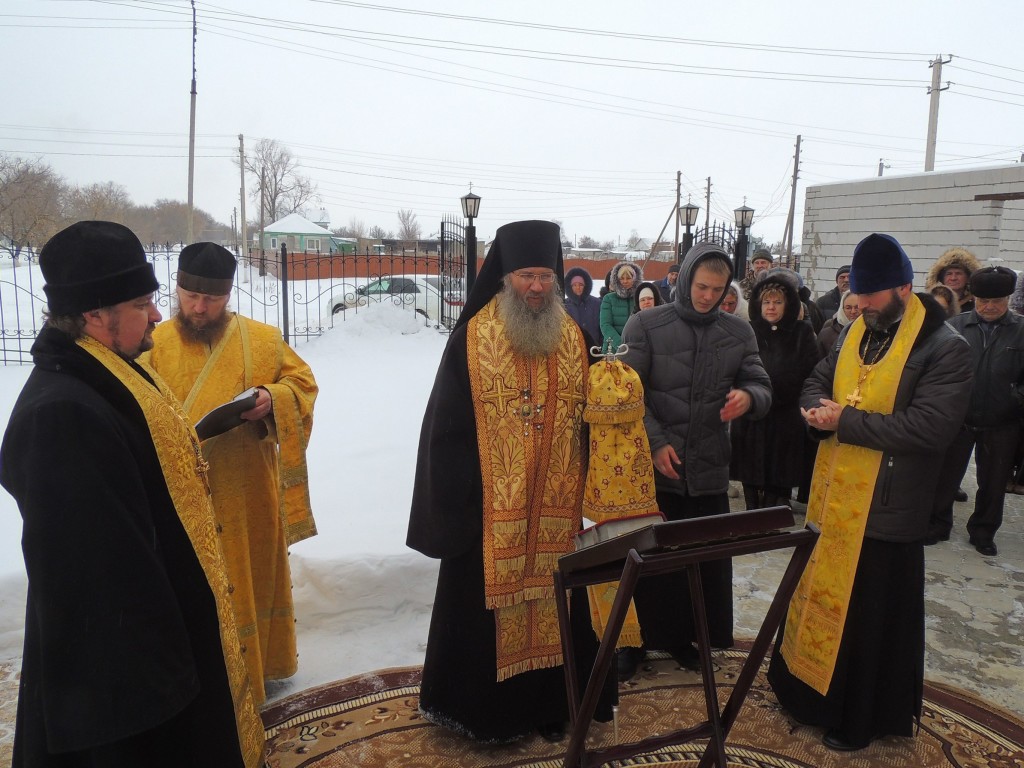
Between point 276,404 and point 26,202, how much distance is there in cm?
2653

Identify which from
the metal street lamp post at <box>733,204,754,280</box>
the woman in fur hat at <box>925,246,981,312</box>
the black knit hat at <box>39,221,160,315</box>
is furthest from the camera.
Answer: the metal street lamp post at <box>733,204,754,280</box>

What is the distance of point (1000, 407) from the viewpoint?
4902mm

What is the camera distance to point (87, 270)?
5.58 ft

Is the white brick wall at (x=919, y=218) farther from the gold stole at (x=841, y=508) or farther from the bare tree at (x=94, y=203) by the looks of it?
the bare tree at (x=94, y=203)

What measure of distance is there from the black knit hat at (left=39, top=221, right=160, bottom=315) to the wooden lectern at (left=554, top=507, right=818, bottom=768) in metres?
1.30

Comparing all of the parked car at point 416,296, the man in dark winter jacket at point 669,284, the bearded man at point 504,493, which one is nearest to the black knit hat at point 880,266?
the bearded man at point 504,493

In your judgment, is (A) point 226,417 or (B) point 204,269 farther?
(B) point 204,269

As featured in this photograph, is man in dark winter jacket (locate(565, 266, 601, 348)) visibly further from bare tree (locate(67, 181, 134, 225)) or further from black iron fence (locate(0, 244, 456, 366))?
bare tree (locate(67, 181, 134, 225))

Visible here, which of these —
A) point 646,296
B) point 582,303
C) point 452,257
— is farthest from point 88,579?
point 452,257

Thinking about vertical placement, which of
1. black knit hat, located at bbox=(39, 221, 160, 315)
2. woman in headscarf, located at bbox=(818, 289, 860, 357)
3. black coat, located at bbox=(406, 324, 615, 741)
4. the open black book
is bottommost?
black coat, located at bbox=(406, 324, 615, 741)

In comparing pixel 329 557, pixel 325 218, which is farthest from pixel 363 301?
pixel 325 218

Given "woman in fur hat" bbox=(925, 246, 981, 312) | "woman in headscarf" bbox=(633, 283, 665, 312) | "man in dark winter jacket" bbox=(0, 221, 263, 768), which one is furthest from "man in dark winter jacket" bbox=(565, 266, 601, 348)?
"man in dark winter jacket" bbox=(0, 221, 263, 768)

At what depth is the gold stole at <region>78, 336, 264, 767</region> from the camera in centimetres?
178

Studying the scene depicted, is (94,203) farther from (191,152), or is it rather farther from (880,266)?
(880,266)
